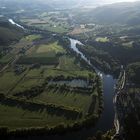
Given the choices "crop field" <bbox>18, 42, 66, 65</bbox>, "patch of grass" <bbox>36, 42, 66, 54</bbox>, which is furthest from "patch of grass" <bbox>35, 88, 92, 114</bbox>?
"patch of grass" <bbox>36, 42, 66, 54</bbox>

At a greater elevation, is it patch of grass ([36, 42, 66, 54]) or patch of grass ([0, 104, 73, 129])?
patch of grass ([0, 104, 73, 129])

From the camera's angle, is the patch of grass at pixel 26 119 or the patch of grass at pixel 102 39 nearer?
the patch of grass at pixel 26 119

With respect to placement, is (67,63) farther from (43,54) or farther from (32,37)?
(32,37)

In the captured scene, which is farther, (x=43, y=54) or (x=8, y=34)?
(x=8, y=34)

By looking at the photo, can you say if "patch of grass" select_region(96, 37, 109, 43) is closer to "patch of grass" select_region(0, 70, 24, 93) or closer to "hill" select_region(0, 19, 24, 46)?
"hill" select_region(0, 19, 24, 46)

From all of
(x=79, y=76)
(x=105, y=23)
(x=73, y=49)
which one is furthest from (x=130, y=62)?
(x=105, y=23)

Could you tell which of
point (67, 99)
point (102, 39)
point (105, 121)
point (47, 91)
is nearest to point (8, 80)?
point (47, 91)

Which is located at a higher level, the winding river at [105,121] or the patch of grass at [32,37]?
the winding river at [105,121]

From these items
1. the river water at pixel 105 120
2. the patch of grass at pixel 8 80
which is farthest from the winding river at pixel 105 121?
the patch of grass at pixel 8 80

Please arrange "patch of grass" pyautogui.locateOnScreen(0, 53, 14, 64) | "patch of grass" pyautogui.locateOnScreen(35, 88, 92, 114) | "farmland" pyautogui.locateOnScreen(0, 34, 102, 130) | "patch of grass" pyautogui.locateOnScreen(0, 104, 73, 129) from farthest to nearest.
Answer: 1. "patch of grass" pyautogui.locateOnScreen(0, 53, 14, 64)
2. "patch of grass" pyautogui.locateOnScreen(35, 88, 92, 114)
3. "farmland" pyautogui.locateOnScreen(0, 34, 102, 130)
4. "patch of grass" pyautogui.locateOnScreen(0, 104, 73, 129)

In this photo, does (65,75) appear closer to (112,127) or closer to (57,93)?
(57,93)

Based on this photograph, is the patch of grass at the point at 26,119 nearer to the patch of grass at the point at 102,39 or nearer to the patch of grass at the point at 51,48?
the patch of grass at the point at 51,48
